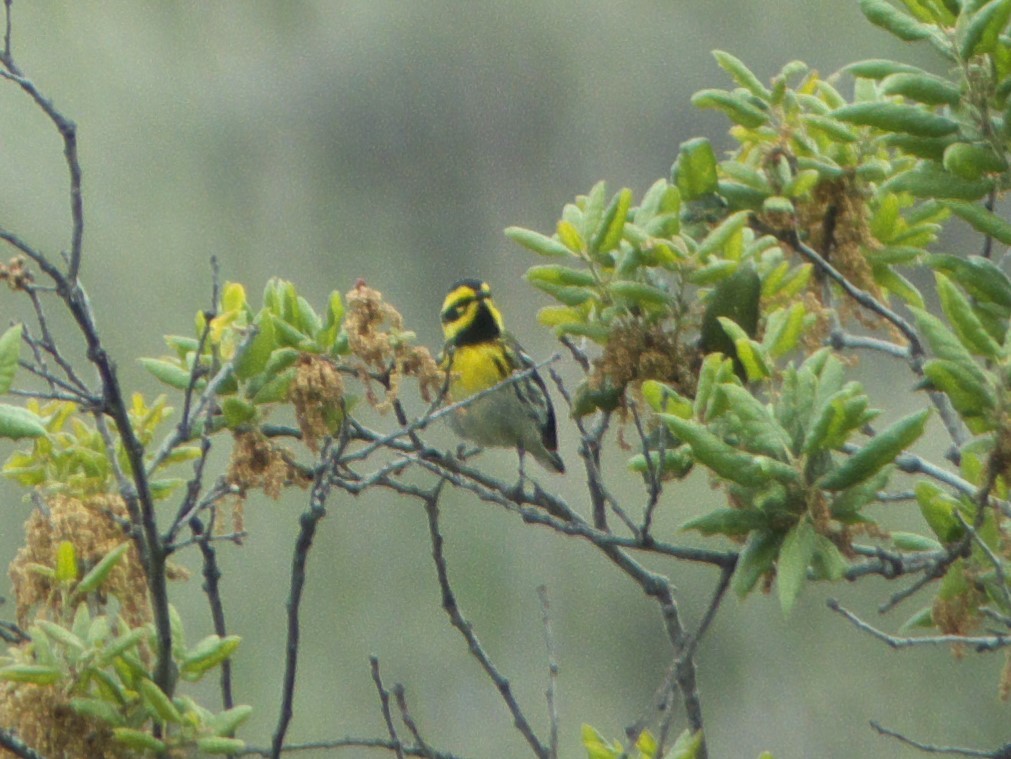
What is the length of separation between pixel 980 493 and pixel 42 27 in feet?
22.7

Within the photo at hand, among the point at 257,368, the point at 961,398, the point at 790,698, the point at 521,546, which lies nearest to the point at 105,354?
the point at 257,368

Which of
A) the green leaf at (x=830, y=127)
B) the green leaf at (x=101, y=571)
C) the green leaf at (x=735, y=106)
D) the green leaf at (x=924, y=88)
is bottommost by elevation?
the green leaf at (x=101, y=571)

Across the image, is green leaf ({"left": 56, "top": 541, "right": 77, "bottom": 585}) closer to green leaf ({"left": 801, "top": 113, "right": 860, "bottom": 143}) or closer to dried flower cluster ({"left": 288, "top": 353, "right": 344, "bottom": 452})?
dried flower cluster ({"left": 288, "top": 353, "right": 344, "bottom": 452})

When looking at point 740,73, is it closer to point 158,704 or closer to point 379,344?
point 379,344

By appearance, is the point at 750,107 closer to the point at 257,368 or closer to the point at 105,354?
the point at 257,368

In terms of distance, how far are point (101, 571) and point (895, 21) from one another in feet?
3.16

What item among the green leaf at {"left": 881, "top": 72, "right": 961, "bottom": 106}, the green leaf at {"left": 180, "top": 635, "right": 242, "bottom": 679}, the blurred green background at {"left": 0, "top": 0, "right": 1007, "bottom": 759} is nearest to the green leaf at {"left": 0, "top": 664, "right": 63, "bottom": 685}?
the green leaf at {"left": 180, "top": 635, "right": 242, "bottom": 679}

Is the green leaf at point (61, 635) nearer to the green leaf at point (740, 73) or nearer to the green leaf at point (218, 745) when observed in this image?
the green leaf at point (218, 745)

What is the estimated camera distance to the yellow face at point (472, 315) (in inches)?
138

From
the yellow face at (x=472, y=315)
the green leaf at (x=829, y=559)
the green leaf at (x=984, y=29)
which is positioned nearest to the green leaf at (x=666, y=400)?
the green leaf at (x=829, y=559)

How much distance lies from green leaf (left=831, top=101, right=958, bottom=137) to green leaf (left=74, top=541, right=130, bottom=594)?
2.76 feet

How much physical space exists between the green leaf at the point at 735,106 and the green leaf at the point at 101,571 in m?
0.80

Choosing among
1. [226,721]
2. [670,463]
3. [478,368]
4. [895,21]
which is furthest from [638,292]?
[478,368]

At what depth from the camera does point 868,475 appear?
1.31 metres
